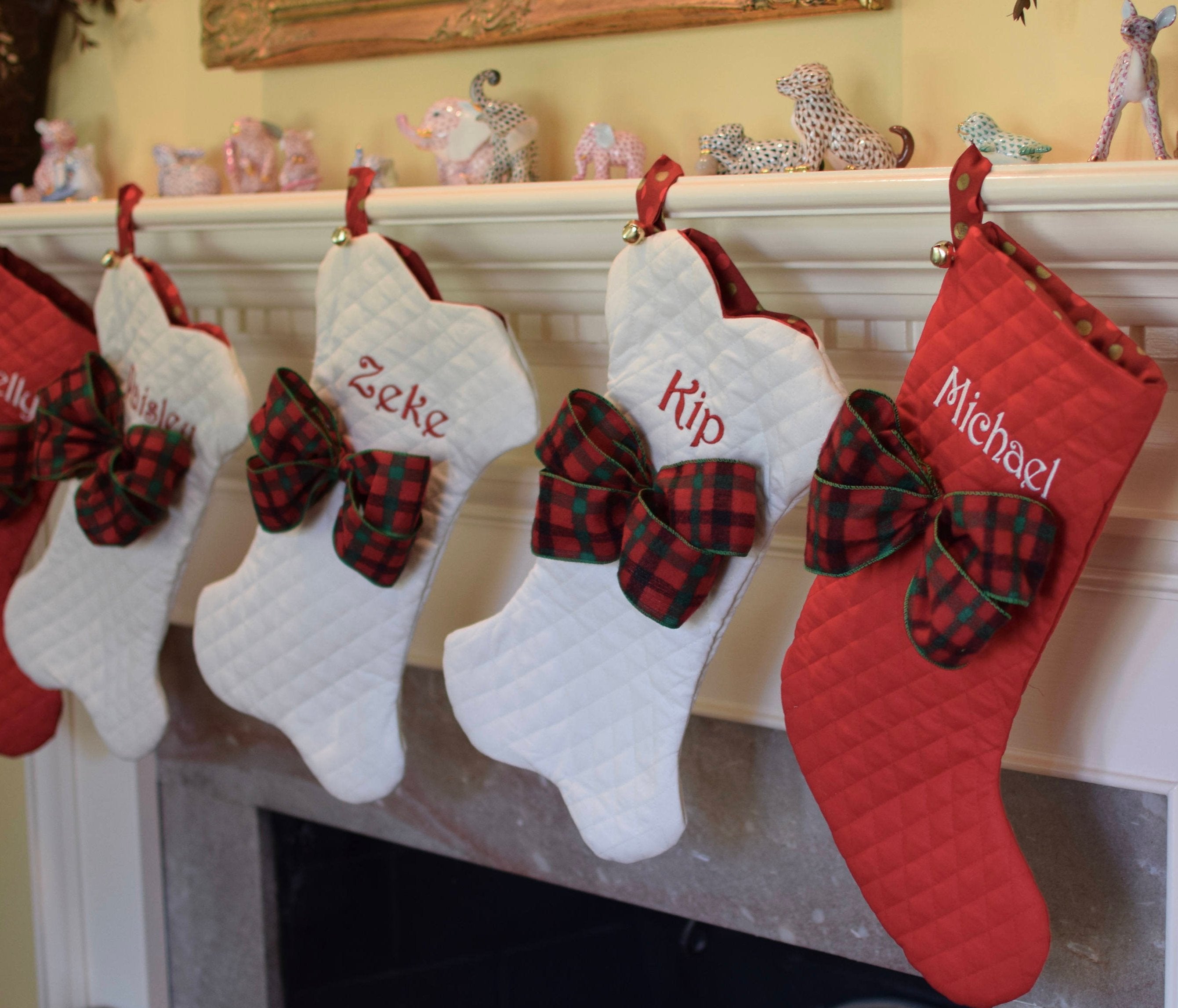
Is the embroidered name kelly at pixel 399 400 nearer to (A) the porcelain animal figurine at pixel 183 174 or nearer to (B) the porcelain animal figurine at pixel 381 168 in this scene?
(B) the porcelain animal figurine at pixel 381 168

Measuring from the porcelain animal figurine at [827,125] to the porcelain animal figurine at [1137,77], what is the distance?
148 millimetres

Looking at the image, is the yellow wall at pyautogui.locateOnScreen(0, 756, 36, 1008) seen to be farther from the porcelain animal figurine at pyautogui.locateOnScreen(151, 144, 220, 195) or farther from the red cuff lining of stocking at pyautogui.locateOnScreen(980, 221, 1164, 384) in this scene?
the red cuff lining of stocking at pyautogui.locateOnScreen(980, 221, 1164, 384)

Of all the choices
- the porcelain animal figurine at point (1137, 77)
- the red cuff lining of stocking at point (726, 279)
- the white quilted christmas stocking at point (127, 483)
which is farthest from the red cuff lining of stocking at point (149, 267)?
the porcelain animal figurine at point (1137, 77)

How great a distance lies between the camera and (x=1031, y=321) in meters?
0.65

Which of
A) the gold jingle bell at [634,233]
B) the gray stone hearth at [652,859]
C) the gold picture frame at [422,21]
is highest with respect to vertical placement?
the gold picture frame at [422,21]

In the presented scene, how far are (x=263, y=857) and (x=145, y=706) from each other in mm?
381

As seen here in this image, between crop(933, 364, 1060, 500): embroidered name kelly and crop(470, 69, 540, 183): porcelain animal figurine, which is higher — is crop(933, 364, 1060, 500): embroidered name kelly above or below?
below

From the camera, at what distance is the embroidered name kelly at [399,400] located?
2.99 feet

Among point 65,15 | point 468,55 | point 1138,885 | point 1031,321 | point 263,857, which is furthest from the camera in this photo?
point 263,857

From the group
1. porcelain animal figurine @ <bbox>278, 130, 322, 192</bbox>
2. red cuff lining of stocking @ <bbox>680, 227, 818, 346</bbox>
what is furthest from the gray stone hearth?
porcelain animal figurine @ <bbox>278, 130, 322, 192</bbox>

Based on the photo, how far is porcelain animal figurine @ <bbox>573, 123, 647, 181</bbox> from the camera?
2.91 feet

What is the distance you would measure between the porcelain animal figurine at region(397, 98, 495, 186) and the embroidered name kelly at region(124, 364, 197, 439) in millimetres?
326

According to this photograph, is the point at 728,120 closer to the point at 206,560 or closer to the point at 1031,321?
the point at 1031,321

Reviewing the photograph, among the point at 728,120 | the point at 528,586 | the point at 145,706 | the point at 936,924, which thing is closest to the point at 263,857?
the point at 145,706
